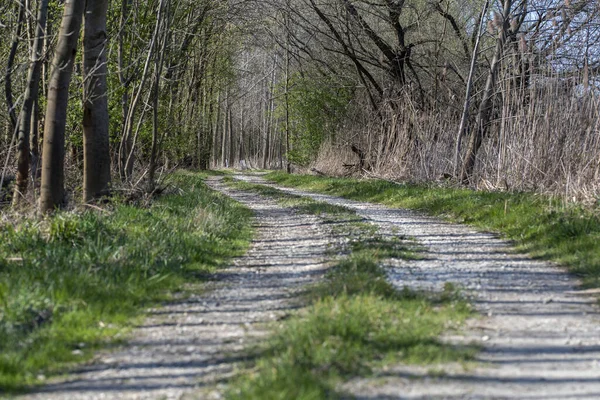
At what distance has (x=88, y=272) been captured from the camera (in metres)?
6.01

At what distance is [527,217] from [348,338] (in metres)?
5.67

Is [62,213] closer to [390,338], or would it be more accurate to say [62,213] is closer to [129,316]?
[129,316]

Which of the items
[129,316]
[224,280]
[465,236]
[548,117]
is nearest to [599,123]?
[548,117]

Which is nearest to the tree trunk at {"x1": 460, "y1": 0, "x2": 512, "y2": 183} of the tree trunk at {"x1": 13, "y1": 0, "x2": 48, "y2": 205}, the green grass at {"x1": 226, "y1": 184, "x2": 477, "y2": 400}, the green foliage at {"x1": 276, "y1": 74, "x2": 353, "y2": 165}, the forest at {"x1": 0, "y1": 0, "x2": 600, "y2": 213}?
the forest at {"x1": 0, "y1": 0, "x2": 600, "y2": 213}

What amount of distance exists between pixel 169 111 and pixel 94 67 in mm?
8691

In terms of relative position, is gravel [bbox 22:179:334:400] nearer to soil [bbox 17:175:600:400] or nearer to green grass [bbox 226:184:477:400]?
soil [bbox 17:175:600:400]

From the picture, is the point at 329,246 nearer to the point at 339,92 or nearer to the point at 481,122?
the point at 481,122

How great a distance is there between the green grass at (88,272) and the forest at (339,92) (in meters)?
1.59

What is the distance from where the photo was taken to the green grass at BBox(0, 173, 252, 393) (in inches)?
173

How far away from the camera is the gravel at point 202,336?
3.74 m

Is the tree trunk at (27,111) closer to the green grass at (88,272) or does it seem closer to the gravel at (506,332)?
the green grass at (88,272)

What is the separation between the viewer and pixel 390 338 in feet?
14.1

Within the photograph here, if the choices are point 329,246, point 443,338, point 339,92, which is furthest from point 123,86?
point 339,92

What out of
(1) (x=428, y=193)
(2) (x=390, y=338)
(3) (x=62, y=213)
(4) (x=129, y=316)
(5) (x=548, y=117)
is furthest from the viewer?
(1) (x=428, y=193)
